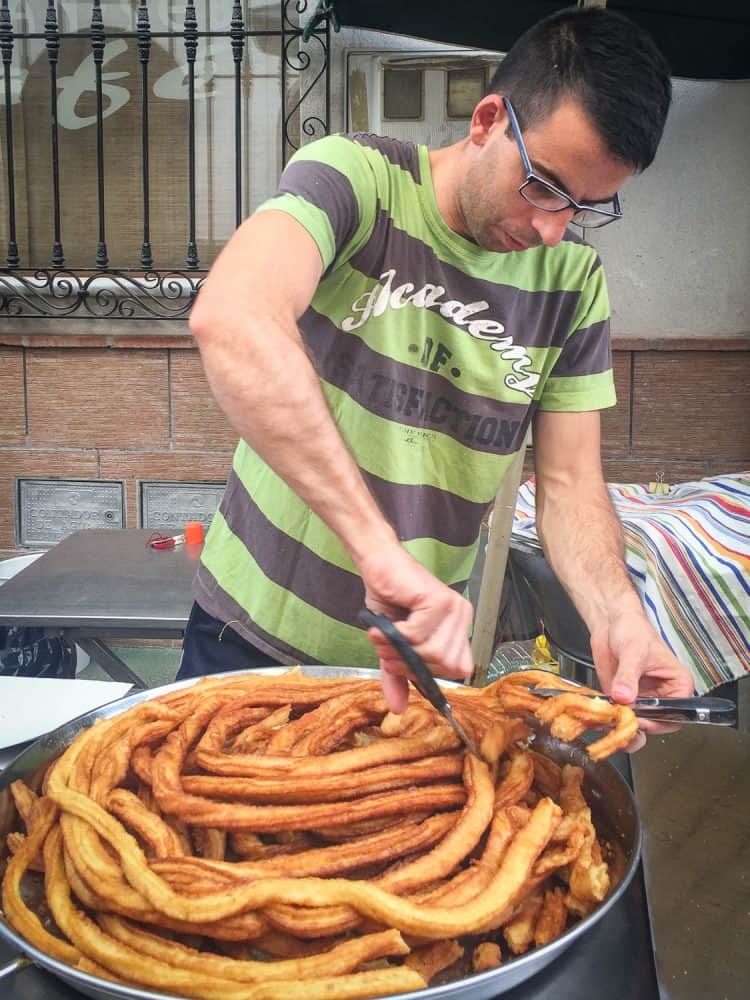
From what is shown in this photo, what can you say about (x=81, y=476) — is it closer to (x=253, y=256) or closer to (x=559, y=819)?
(x=253, y=256)

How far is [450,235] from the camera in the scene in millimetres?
1740

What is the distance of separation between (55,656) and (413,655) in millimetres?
3044

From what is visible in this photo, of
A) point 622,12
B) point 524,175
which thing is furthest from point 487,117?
point 622,12

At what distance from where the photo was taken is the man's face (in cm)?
147

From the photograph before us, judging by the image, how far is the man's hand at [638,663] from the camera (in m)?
1.41

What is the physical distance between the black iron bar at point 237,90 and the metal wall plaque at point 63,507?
1870 millimetres

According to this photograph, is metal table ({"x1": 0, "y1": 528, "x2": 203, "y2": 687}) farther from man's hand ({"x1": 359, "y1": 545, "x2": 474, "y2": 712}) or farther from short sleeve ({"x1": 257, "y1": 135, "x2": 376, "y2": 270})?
man's hand ({"x1": 359, "y1": 545, "x2": 474, "y2": 712})

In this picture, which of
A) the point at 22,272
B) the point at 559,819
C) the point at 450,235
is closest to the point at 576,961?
the point at 559,819

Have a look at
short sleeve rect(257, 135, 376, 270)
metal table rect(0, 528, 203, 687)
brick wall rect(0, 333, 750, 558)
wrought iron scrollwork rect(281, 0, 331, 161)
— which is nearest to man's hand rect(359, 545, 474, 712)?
short sleeve rect(257, 135, 376, 270)

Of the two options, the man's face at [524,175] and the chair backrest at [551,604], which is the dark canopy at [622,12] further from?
the man's face at [524,175]

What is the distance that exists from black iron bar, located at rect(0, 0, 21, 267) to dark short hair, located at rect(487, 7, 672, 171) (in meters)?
4.31

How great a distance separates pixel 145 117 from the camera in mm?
5012

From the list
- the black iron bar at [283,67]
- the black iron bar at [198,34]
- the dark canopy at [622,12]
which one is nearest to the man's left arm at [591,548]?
the dark canopy at [622,12]

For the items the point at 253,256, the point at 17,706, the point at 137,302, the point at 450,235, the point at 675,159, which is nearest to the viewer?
the point at 253,256
